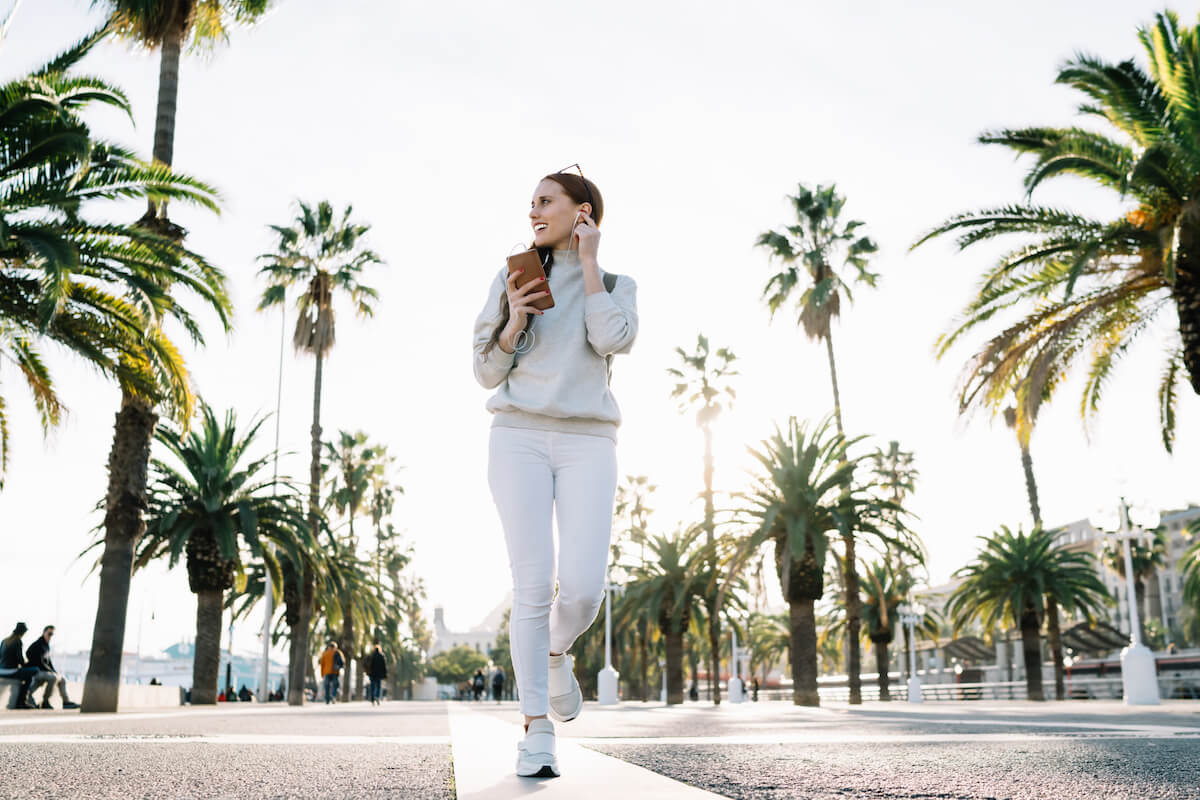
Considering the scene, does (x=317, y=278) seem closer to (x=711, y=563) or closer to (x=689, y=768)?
(x=711, y=563)

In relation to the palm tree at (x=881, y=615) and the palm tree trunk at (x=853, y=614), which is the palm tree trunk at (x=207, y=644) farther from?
the palm tree at (x=881, y=615)

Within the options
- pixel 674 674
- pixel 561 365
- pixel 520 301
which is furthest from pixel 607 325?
pixel 674 674

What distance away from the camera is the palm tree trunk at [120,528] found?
14.3 metres

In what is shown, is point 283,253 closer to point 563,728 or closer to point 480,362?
point 563,728

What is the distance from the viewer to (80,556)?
66.3 feet

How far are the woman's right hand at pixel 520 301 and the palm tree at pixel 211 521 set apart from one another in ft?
63.4

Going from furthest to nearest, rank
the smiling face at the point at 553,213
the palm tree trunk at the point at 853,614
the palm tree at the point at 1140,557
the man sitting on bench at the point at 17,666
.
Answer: the palm tree at the point at 1140,557 → the palm tree trunk at the point at 853,614 → the man sitting on bench at the point at 17,666 → the smiling face at the point at 553,213

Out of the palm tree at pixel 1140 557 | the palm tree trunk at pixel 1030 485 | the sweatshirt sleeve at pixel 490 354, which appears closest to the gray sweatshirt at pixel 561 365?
the sweatshirt sleeve at pixel 490 354

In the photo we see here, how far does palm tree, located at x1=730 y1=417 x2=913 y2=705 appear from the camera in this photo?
851 inches

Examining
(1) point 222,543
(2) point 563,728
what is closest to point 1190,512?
(1) point 222,543

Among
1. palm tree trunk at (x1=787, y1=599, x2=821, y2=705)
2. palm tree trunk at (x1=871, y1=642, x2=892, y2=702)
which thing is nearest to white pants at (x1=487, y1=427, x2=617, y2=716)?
palm tree trunk at (x1=787, y1=599, x2=821, y2=705)

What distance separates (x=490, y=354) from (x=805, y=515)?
18.9 m

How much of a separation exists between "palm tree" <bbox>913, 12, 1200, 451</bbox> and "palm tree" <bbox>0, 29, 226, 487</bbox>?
10.5 metres

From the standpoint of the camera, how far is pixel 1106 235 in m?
13.3
